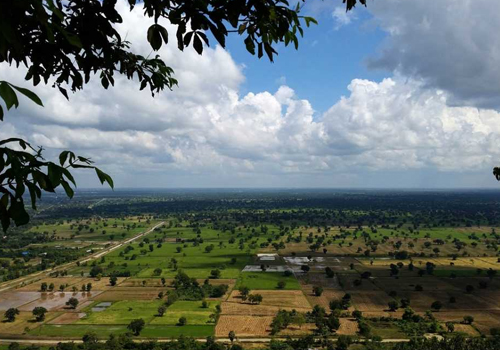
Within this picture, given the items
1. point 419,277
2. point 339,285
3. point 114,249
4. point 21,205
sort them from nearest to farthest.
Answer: point 21,205, point 339,285, point 419,277, point 114,249

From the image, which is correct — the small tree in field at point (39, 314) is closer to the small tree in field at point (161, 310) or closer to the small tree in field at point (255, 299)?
the small tree in field at point (161, 310)

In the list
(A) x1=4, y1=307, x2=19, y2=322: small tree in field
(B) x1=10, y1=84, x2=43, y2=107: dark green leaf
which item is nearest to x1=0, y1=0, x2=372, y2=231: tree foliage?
(B) x1=10, y1=84, x2=43, y2=107: dark green leaf

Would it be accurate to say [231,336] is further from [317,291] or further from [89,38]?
[89,38]

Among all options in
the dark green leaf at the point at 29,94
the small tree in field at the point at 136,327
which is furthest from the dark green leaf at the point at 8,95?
the small tree in field at the point at 136,327

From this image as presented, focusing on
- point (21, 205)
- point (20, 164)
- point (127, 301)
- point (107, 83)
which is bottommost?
point (127, 301)

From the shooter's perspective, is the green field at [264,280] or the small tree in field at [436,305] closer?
Answer: the small tree in field at [436,305]

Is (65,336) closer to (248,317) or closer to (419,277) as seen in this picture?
(248,317)

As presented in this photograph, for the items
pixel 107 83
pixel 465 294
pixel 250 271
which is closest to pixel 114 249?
pixel 250 271

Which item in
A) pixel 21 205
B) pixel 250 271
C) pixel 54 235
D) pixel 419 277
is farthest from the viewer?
pixel 54 235
